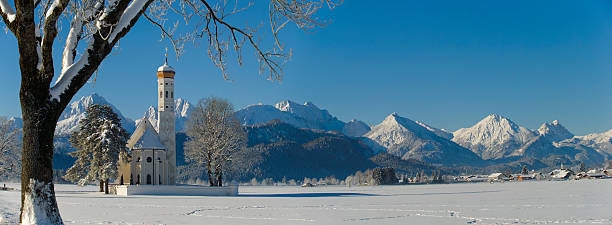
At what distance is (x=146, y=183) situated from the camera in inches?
2211

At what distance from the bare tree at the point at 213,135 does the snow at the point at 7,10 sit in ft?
140

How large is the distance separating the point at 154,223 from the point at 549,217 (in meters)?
14.7

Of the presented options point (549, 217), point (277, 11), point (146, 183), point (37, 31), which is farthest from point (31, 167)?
point (146, 183)

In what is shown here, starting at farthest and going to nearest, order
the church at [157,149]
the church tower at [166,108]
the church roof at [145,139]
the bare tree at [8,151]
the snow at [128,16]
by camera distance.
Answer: the bare tree at [8,151]
the church tower at [166,108]
the church roof at [145,139]
the church at [157,149]
the snow at [128,16]

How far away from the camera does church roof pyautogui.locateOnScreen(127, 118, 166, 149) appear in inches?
2243

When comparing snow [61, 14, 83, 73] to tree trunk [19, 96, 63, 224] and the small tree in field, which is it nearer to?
tree trunk [19, 96, 63, 224]

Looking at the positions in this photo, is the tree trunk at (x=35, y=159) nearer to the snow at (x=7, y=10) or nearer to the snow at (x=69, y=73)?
the snow at (x=69, y=73)

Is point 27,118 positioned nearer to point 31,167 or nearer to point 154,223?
point 31,167

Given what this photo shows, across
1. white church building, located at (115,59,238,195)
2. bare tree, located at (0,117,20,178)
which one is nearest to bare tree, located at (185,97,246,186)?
white church building, located at (115,59,238,195)

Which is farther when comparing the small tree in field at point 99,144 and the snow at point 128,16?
the small tree in field at point 99,144

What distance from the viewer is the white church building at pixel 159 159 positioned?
168ft

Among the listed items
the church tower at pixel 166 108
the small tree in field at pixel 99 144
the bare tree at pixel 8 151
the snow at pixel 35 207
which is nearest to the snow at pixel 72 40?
the snow at pixel 35 207

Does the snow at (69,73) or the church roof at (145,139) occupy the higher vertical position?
the church roof at (145,139)

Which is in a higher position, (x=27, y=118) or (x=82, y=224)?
(x=27, y=118)
